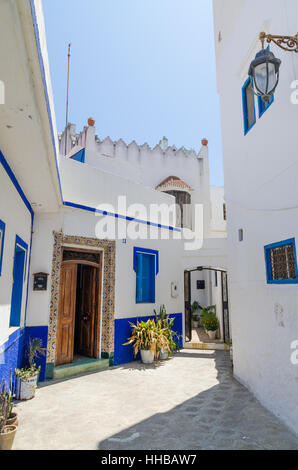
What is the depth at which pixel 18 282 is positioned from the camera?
550cm

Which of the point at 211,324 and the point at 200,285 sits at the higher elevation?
the point at 200,285

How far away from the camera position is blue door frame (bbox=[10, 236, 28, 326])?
5.31m

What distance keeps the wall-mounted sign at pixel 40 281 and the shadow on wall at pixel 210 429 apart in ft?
9.50

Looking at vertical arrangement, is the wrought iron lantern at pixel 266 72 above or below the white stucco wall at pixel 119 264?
above

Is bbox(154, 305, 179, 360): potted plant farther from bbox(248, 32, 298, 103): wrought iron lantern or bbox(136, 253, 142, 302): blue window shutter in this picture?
bbox(248, 32, 298, 103): wrought iron lantern

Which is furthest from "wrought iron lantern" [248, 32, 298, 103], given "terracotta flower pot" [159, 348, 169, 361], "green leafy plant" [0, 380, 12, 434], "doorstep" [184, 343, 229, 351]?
"doorstep" [184, 343, 229, 351]

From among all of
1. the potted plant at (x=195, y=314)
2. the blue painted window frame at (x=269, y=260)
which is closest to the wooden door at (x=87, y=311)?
the blue painted window frame at (x=269, y=260)

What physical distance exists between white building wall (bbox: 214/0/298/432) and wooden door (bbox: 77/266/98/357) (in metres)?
3.20

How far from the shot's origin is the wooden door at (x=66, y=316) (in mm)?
6516

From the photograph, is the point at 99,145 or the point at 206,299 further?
the point at 206,299

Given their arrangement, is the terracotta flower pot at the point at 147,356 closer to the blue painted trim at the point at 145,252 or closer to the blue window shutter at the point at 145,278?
the blue window shutter at the point at 145,278

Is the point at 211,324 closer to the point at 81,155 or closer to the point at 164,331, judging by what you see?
the point at 164,331

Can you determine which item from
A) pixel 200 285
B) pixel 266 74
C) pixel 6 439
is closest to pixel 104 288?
pixel 6 439

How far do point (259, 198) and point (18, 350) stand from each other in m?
4.85
